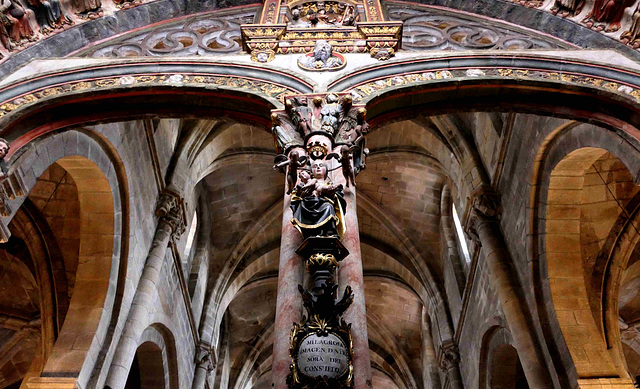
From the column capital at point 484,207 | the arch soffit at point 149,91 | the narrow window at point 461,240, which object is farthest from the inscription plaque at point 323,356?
the narrow window at point 461,240

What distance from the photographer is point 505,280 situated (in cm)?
1013

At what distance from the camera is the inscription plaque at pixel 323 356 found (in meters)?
4.41

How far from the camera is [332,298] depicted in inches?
192

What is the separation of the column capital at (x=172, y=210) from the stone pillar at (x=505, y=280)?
217 inches

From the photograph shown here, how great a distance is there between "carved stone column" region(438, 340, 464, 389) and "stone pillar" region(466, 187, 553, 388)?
3323 mm

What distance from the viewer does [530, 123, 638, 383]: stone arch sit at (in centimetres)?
852

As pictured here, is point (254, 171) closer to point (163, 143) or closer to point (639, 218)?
point (163, 143)

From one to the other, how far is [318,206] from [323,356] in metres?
1.53

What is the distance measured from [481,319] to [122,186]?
273 inches

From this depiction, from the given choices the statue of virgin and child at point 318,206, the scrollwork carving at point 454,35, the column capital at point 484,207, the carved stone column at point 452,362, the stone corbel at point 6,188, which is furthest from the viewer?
the carved stone column at point 452,362

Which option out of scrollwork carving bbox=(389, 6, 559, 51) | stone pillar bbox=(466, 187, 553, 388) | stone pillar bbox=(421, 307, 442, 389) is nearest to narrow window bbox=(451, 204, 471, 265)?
stone pillar bbox=(466, 187, 553, 388)

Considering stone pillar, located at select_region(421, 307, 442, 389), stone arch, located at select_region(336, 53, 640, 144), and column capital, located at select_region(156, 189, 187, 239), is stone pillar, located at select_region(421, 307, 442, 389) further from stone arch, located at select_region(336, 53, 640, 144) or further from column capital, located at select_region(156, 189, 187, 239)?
stone arch, located at select_region(336, 53, 640, 144)

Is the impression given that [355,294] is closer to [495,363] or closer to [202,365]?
[495,363]

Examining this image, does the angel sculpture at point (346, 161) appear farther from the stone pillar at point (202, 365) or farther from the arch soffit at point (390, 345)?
the arch soffit at point (390, 345)
